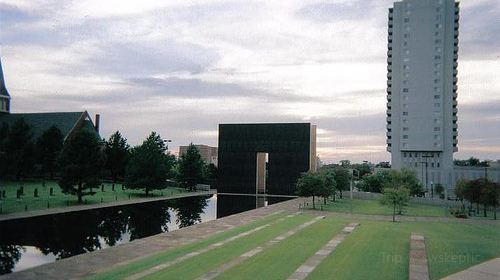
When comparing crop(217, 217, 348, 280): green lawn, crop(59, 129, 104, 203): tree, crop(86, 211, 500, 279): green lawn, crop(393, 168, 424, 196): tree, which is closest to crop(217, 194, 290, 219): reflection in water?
crop(59, 129, 104, 203): tree

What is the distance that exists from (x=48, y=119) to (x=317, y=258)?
89958 mm

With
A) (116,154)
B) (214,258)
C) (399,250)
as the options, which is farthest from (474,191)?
(116,154)

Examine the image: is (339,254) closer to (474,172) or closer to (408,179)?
(408,179)

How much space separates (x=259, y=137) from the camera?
321ft

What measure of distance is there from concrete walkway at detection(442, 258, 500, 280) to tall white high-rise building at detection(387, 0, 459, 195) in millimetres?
89527

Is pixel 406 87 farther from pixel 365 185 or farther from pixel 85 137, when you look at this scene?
pixel 85 137

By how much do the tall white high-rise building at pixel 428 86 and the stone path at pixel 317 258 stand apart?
8348 cm

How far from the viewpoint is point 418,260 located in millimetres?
22531

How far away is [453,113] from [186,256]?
101803mm

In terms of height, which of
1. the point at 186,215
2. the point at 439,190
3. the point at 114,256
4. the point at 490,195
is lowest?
the point at 186,215

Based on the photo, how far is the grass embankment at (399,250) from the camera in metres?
20.3

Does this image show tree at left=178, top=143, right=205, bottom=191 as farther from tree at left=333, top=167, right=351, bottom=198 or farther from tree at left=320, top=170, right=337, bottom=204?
tree at left=320, top=170, right=337, bottom=204

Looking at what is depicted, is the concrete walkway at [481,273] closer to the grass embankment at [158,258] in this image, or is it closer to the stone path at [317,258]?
the stone path at [317,258]

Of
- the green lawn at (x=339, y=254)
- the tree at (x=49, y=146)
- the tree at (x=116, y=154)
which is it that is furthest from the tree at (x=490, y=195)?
the tree at (x=49, y=146)
